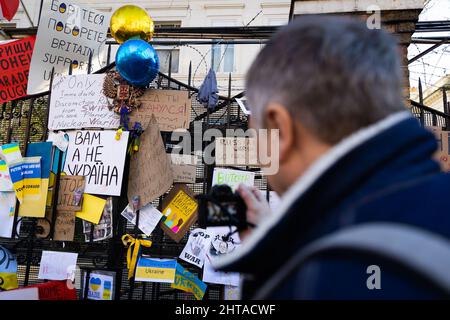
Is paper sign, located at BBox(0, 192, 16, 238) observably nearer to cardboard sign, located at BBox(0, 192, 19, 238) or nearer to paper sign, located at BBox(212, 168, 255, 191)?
cardboard sign, located at BBox(0, 192, 19, 238)

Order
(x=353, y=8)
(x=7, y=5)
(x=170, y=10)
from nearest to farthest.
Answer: (x=353, y=8), (x=7, y=5), (x=170, y=10)

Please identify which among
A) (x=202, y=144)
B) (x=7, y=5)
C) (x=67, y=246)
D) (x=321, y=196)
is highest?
(x=7, y=5)

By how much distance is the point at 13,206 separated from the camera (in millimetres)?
3006

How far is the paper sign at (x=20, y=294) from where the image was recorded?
202cm

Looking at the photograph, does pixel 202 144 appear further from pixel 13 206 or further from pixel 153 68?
pixel 13 206

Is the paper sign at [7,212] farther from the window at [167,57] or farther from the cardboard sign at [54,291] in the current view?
the window at [167,57]

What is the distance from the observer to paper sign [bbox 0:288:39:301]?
2020mm

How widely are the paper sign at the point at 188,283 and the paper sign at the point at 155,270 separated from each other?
0.19 feet

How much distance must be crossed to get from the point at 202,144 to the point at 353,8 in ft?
5.41

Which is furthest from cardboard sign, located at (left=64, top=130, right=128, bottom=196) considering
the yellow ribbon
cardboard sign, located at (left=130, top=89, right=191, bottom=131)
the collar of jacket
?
the collar of jacket

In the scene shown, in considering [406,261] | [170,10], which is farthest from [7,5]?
[170,10]

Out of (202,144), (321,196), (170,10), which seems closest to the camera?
(321,196)

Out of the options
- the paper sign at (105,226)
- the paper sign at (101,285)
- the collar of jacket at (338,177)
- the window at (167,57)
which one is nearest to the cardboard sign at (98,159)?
the paper sign at (105,226)
